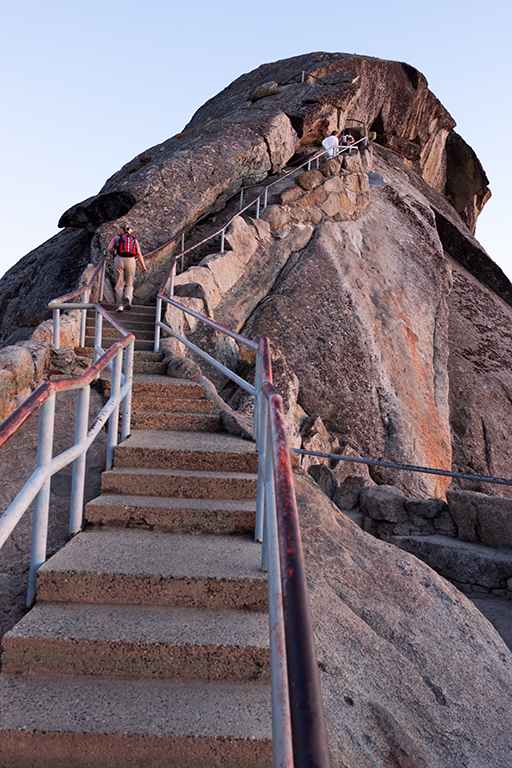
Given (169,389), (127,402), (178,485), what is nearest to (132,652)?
(178,485)

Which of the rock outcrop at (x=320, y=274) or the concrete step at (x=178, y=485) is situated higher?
the rock outcrop at (x=320, y=274)

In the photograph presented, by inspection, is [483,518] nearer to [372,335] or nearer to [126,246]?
[372,335]

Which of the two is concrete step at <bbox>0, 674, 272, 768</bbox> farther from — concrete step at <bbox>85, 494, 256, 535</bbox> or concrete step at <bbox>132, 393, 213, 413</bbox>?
concrete step at <bbox>132, 393, 213, 413</bbox>

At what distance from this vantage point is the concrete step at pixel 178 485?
11.6 ft

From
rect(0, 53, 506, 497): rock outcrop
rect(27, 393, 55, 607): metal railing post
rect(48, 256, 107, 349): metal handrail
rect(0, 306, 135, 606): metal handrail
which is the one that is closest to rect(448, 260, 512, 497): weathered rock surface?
rect(0, 53, 506, 497): rock outcrop

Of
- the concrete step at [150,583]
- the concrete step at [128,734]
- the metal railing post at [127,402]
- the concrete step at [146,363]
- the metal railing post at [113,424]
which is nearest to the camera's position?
the concrete step at [128,734]

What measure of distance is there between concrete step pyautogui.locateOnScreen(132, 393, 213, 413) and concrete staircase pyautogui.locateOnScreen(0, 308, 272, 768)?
1495mm

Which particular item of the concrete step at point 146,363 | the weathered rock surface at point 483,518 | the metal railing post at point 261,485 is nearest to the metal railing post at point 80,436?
the metal railing post at point 261,485

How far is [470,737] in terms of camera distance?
273 centimetres

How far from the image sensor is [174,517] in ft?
10.8

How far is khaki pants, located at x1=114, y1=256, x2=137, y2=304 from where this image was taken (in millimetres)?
9109

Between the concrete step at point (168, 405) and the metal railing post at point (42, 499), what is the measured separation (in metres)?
2.37

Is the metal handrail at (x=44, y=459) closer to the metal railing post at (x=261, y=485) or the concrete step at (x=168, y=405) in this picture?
the metal railing post at (x=261, y=485)

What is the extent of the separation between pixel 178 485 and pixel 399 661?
71.9 inches
